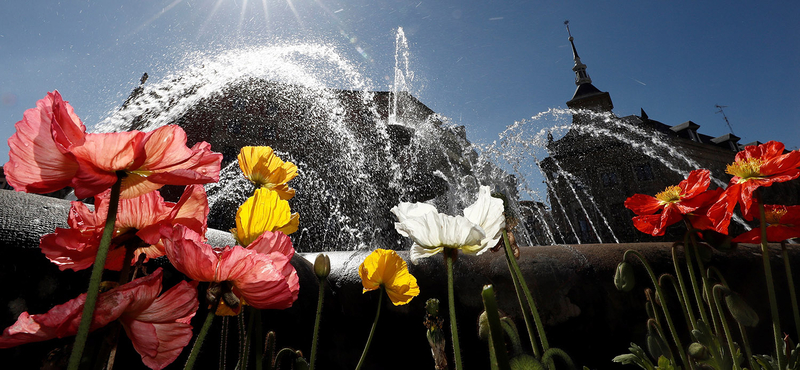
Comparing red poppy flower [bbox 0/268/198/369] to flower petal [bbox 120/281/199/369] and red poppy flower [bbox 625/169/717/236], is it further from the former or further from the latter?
red poppy flower [bbox 625/169/717/236]

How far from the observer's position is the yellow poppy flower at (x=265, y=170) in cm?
99

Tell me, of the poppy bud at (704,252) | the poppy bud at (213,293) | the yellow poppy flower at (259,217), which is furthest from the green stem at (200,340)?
the poppy bud at (704,252)

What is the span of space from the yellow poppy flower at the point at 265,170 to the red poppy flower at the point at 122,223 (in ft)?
1.32

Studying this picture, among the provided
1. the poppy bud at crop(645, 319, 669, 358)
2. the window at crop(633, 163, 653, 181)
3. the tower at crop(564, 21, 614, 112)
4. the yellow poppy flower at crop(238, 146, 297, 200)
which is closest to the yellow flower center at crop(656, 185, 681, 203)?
the poppy bud at crop(645, 319, 669, 358)

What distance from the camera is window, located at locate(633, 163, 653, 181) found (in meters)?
27.9

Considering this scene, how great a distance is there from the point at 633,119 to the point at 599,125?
336cm

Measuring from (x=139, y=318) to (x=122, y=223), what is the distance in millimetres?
158

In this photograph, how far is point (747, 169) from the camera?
3.98 ft

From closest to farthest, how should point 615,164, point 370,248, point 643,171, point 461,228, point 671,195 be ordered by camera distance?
point 461,228 < point 671,195 < point 370,248 < point 643,171 < point 615,164

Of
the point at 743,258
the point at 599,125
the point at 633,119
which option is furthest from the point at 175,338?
the point at 633,119

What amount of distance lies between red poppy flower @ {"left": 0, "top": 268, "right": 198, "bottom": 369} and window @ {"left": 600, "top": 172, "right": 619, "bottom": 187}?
32.6m

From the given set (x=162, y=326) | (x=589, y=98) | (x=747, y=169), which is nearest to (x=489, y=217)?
(x=162, y=326)

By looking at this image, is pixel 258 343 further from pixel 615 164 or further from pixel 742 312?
pixel 615 164

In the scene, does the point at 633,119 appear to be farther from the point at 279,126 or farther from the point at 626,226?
the point at 279,126
